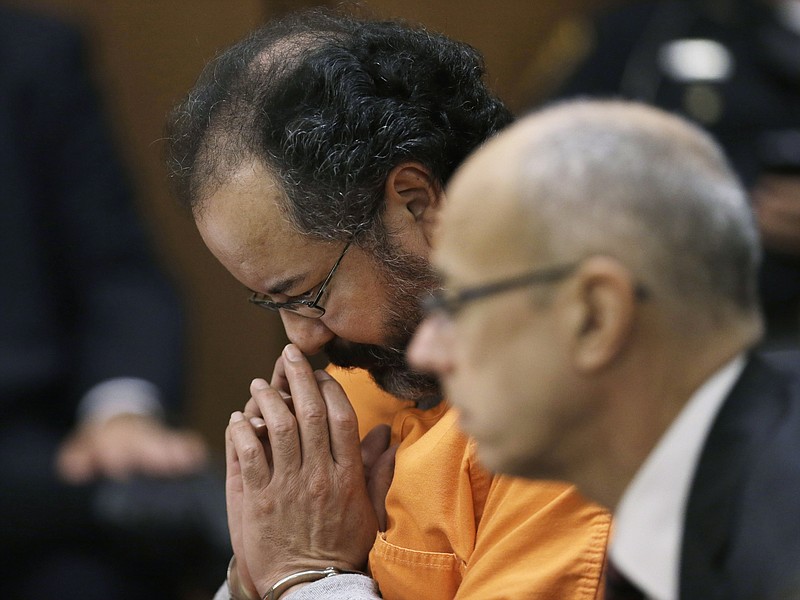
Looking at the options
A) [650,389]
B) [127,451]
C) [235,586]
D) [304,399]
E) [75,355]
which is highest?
[650,389]

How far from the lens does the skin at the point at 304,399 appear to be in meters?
1.40

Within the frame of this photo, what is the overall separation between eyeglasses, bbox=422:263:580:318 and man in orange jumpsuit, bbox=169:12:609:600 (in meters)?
0.37

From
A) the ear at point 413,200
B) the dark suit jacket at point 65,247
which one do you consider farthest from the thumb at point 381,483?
the dark suit jacket at point 65,247

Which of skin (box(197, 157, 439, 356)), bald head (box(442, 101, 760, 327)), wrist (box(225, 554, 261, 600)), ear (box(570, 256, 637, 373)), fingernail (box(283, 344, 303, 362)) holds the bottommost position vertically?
wrist (box(225, 554, 261, 600))

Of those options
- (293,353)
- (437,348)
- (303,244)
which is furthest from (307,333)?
(437,348)

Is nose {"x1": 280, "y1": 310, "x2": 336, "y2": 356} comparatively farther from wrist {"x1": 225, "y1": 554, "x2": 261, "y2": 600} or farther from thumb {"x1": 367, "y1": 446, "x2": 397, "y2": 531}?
wrist {"x1": 225, "y1": 554, "x2": 261, "y2": 600}

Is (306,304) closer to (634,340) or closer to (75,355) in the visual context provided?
(634,340)

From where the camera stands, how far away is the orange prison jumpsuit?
1266 mm

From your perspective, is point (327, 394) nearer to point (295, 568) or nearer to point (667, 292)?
point (295, 568)

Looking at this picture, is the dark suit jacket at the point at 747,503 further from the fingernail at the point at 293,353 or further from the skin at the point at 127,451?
the skin at the point at 127,451

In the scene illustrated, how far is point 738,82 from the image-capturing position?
2.52m

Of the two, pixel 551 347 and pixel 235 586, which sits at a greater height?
pixel 551 347

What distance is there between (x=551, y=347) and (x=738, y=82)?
1.71 metres

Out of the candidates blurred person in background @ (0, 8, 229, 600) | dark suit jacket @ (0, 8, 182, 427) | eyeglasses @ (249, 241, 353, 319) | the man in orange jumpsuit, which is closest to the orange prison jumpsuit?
the man in orange jumpsuit
